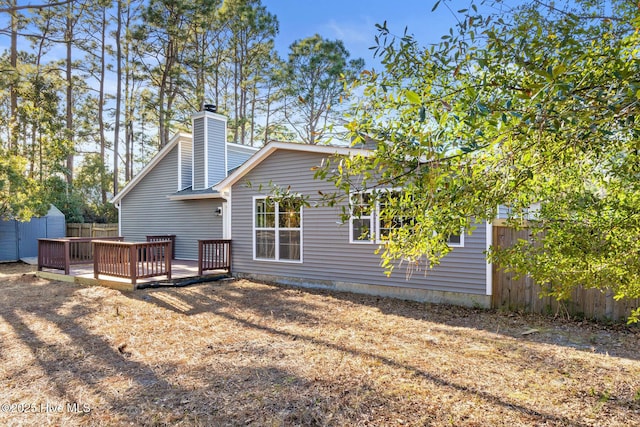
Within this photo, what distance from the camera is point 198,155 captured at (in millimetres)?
13047

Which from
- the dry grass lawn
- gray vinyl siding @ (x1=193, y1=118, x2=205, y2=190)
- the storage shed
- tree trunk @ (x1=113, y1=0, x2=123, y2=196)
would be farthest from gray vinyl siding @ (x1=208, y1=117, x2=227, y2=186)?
tree trunk @ (x1=113, y1=0, x2=123, y2=196)

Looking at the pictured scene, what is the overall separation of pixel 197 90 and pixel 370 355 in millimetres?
20322

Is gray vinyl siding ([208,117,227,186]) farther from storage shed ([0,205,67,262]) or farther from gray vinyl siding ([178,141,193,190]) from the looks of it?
storage shed ([0,205,67,262])

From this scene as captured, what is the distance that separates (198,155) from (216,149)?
0.65 meters

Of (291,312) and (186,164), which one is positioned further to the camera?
(186,164)

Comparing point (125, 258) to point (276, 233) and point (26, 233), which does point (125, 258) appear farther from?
point (26, 233)

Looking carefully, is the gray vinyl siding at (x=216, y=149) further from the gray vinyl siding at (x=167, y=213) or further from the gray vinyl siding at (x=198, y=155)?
the gray vinyl siding at (x=167, y=213)

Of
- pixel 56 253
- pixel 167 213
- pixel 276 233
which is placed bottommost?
pixel 56 253

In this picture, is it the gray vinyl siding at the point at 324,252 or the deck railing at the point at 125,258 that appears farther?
the deck railing at the point at 125,258

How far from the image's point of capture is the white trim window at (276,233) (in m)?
8.94

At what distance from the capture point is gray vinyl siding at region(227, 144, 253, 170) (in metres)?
14.0

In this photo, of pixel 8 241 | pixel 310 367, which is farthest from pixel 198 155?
Result: pixel 310 367

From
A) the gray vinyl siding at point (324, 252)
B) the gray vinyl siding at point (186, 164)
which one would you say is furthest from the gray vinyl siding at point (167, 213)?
the gray vinyl siding at point (324, 252)

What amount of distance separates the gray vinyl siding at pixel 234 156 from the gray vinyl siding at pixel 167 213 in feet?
6.00
